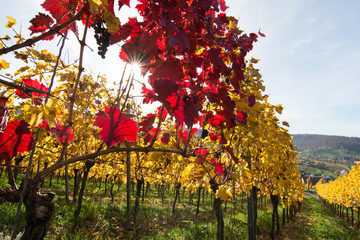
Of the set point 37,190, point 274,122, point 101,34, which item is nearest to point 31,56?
point 101,34

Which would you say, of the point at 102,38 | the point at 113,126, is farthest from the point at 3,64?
the point at 113,126

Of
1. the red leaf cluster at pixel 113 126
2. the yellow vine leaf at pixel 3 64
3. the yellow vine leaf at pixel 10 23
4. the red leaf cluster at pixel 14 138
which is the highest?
the yellow vine leaf at pixel 10 23

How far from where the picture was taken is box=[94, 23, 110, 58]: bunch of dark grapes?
38.9 inches

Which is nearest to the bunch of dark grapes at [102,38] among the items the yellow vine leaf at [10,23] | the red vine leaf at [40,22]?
the red vine leaf at [40,22]

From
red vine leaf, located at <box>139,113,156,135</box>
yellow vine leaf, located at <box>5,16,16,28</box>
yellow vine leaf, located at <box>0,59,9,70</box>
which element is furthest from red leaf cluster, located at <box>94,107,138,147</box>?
yellow vine leaf, located at <box>5,16,16,28</box>

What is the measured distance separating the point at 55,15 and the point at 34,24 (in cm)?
11

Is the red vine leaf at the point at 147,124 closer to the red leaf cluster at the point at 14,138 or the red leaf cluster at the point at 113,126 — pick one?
the red leaf cluster at the point at 113,126

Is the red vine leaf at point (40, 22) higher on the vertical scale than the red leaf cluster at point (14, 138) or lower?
higher

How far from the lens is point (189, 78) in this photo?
3.57 feet

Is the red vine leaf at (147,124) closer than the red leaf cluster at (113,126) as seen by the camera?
No

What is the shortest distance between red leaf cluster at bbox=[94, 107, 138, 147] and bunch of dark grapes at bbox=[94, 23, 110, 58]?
0.33 m

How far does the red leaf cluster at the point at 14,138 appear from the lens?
0.97 meters

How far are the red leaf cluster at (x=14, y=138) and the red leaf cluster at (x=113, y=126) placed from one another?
0.42 metres

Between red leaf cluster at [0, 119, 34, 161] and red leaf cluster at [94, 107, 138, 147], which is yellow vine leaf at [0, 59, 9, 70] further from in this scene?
red leaf cluster at [94, 107, 138, 147]
